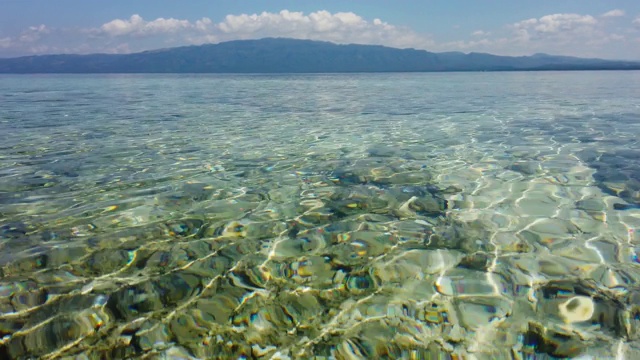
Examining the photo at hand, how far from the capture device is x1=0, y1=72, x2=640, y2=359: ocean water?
8.64 feet

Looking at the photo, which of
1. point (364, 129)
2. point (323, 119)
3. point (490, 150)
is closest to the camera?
point (490, 150)

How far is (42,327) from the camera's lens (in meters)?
2.73

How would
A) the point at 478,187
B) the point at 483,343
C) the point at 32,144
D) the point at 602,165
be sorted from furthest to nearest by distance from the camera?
1. the point at 32,144
2. the point at 602,165
3. the point at 478,187
4. the point at 483,343

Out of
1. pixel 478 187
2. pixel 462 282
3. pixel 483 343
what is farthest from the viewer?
pixel 478 187

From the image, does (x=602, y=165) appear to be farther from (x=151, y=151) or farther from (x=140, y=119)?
(x=140, y=119)

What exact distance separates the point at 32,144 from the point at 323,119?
9129mm

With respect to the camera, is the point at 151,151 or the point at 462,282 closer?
the point at 462,282

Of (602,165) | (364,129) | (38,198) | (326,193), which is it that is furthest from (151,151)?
(602,165)

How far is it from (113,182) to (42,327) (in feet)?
13.3

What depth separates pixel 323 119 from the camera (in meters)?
14.8

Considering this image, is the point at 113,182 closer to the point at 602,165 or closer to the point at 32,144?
the point at 32,144

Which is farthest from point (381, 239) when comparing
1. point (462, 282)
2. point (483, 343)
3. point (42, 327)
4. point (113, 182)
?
point (113, 182)

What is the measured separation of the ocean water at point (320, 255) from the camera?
2635mm

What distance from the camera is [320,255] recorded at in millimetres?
3857
